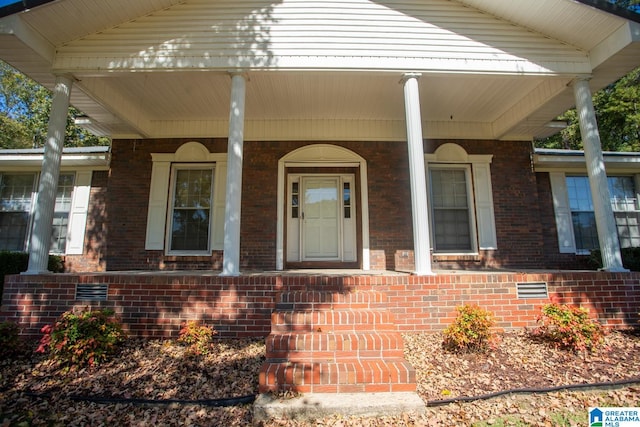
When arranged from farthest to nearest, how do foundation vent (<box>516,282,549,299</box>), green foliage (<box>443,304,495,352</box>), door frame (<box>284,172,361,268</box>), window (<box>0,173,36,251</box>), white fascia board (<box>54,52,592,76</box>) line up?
window (<box>0,173,36,251</box>)
door frame (<box>284,172,361,268</box>)
white fascia board (<box>54,52,592,76</box>)
foundation vent (<box>516,282,549,299</box>)
green foliage (<box>443,304,495,352</box>)

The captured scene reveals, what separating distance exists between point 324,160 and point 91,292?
458cm

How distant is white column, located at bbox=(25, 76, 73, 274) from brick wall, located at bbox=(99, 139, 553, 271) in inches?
80.4

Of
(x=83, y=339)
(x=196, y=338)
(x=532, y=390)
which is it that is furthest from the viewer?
(x=196, y=338)

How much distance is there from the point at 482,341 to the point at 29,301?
5.68 metres

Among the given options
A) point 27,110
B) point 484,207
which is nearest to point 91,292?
point 484,207

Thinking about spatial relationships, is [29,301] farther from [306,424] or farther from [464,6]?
[464,6]

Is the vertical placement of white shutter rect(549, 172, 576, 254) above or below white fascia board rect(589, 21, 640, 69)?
below

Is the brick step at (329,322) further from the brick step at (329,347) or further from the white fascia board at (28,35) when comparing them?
the white fascia board at (28,35)

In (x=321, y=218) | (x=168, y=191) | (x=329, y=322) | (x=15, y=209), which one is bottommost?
(x=329, y=322)

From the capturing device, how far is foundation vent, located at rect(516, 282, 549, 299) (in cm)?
453

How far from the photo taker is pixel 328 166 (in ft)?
23.2

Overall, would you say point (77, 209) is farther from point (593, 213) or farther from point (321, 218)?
point (593, 213)

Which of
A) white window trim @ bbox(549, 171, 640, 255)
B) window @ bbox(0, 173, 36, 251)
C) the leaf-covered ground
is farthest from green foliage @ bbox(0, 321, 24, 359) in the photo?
white window trim @ bbox(549, 171, 640, 255)

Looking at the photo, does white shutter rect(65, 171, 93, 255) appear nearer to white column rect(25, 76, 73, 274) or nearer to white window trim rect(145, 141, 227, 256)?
white window trim rect(145, 141, 227, 256)
